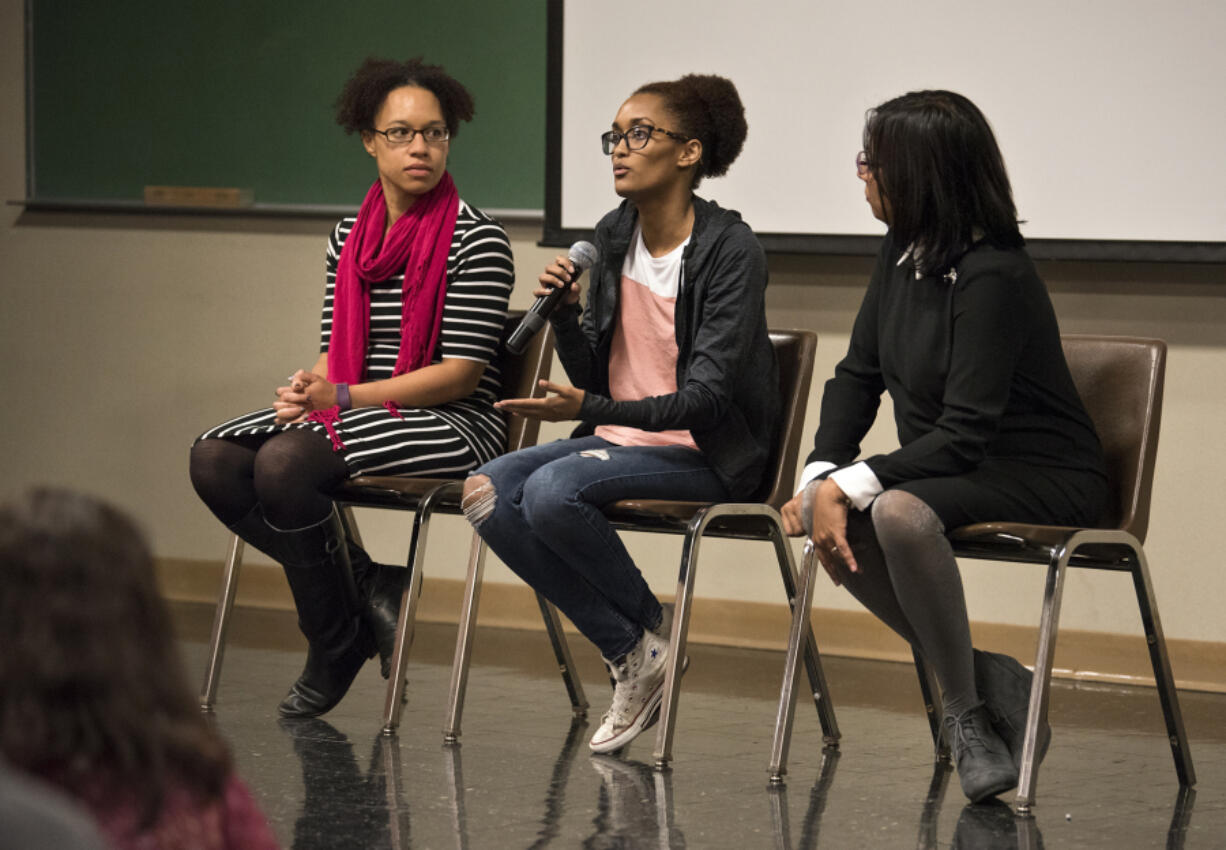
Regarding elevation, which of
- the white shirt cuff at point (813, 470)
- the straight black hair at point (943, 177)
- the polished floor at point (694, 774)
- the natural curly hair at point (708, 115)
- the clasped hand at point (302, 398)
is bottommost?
the polished floor at point (694, 774)

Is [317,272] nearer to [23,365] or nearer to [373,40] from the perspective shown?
[373,40]

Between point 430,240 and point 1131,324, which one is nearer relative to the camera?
point 430,240

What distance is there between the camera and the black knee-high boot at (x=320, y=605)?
110 inches

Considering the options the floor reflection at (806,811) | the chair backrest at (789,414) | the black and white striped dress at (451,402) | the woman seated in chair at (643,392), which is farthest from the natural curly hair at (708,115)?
the floor reflection at (806,811)

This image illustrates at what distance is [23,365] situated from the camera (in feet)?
15.2

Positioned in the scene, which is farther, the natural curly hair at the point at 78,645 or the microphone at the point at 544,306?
the microphone at the point at 544,306

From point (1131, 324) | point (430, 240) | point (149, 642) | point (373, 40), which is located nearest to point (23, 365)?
point (373, 40)

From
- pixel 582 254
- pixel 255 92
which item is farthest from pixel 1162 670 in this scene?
pixel 255 92

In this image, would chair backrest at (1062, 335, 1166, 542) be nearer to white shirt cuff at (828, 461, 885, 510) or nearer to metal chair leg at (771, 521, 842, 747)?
white shirt cuff at (828, 461, 885, 510)

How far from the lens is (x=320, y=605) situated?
2.83m

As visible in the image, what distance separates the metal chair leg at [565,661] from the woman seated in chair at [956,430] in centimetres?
69

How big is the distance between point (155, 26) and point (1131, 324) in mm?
2739

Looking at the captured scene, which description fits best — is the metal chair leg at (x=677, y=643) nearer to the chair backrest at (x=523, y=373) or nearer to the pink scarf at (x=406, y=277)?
the chair backrest at (x=523, y=373)

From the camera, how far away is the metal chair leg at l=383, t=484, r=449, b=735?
2707 millimetres
